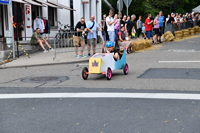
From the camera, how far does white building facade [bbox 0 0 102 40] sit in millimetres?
19562

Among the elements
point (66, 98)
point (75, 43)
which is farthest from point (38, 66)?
point (66, 98)

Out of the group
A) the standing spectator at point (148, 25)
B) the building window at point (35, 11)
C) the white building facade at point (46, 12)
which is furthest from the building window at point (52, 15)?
the standing spectator at point (148, 25)

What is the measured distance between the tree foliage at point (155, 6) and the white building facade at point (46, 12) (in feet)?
37.3

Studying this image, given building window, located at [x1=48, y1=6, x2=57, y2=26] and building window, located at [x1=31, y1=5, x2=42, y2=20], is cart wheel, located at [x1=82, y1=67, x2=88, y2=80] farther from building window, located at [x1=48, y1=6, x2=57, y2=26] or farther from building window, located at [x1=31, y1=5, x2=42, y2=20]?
building window, located at [x1=48, y1=6, x2=57, y2=26]

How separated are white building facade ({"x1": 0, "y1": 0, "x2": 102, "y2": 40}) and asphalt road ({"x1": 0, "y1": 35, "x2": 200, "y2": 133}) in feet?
26.7

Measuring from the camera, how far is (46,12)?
23.6 metres

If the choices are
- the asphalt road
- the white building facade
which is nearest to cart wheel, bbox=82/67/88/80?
the asphalt road

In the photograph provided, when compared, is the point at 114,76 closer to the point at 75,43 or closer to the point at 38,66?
the point at 38,66

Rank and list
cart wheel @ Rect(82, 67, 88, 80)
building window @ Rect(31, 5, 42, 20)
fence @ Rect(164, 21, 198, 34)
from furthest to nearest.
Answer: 1. fence @ Rect(164, 21, 198, 34)
2. building window @ Rect(31, 5, 42, 20)
3. cart wheel @ Rect(82, 67, 88, 80)
